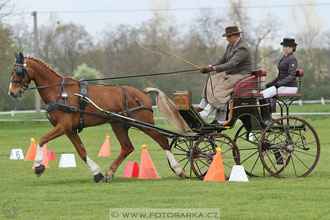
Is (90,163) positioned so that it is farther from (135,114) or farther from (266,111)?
(266,111)

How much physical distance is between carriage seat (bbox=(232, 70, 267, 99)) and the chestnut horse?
1.14 meters

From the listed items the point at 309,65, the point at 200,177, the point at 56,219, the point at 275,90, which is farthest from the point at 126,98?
the point at 309,65

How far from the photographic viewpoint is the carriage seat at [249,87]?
10266 mm

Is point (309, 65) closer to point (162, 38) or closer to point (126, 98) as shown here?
point (162, 38)

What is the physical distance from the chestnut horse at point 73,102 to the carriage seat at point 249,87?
1.14 metres

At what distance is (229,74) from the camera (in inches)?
413

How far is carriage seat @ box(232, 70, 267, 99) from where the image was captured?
10.3 metres

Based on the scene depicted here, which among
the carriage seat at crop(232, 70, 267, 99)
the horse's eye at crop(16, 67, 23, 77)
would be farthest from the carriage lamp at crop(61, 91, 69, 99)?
the carriage seat at crop(232, 70, 267, 99)

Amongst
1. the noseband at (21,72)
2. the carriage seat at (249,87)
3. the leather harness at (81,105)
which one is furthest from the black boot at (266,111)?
the noseband at (21,72)

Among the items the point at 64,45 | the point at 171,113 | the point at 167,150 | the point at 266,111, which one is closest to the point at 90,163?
the point at 167,150

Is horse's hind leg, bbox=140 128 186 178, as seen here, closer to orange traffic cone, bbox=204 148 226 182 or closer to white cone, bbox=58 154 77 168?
orange traffic cone, bbox=204 148 226 182

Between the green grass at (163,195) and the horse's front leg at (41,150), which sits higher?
the horse's front leg at (41,150)

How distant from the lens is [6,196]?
8641 mm

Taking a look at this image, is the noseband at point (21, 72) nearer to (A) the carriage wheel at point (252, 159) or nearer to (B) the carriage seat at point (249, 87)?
(B) the carriage seat at point (249, 87)
